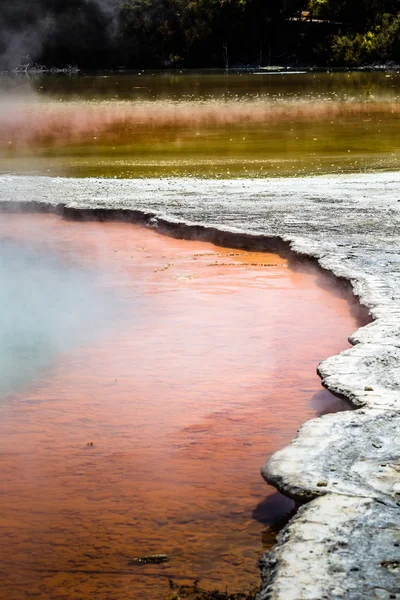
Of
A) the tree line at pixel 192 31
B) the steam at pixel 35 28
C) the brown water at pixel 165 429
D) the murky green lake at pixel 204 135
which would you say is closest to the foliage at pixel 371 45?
the tree line at pixel 192 31

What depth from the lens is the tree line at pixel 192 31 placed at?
70.2 m

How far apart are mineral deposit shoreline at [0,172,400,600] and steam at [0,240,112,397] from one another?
4.55ft

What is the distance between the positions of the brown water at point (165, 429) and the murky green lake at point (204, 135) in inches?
241

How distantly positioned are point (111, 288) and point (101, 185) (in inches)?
176

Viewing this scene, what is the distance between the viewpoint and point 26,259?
26.5 feet

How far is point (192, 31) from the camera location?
73750 millimetres

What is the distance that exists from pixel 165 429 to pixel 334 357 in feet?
3.01

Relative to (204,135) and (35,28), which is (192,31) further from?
(204,135)

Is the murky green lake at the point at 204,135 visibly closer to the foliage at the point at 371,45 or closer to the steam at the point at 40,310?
the steam at the point at 40,310

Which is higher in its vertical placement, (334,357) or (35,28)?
(35,28)

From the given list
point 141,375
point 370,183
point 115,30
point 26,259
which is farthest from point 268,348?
point 115,30

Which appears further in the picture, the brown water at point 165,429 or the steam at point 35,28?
the steam at point 35,28

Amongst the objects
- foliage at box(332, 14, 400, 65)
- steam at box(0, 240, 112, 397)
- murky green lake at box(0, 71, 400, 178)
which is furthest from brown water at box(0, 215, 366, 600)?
foliage at box(332, 14, 400, 65)

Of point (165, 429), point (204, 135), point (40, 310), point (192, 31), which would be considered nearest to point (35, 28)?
point (192, 31)
